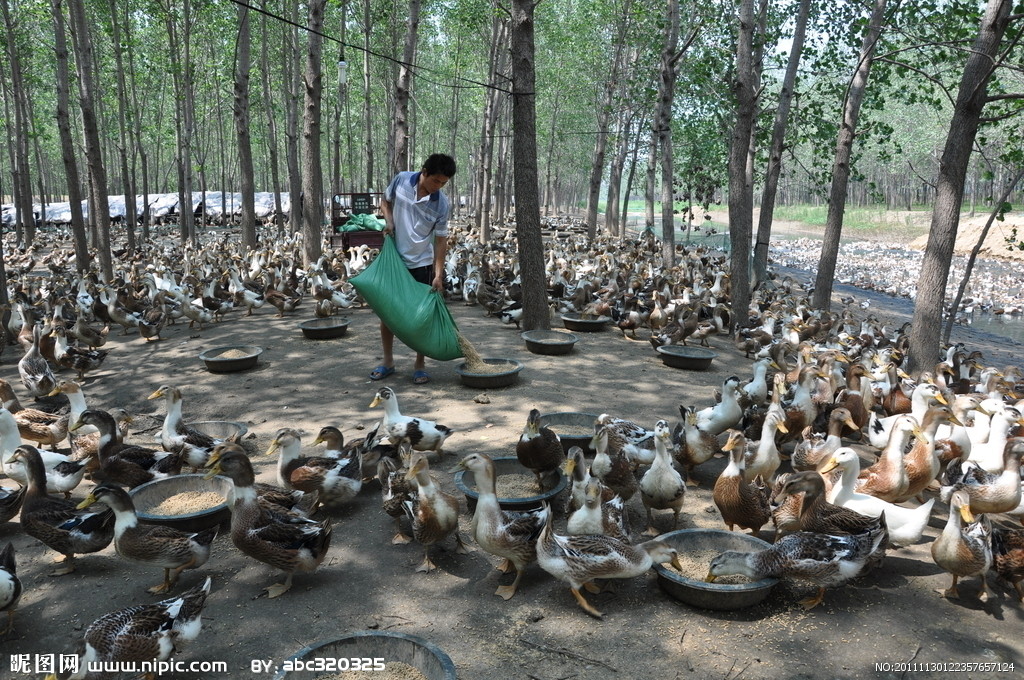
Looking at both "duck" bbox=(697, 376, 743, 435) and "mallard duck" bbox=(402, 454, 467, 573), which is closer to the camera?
"mallard duck" bbox=(402, 454, 467, 573)

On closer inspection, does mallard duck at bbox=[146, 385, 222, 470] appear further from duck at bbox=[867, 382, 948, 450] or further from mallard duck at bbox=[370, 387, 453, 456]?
duck at bbox=[867, 382, 948, 450]

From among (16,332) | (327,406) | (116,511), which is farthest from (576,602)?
(16,332)

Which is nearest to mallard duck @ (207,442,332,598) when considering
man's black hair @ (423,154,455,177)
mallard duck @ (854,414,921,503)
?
man's black hair @ (423,154,455,177)

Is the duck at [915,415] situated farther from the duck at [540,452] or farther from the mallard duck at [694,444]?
the duck at [540,452]

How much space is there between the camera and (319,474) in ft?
17.3

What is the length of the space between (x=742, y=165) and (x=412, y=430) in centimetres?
793

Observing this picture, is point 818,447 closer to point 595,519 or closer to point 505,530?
point 595,519

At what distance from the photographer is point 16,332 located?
10898 millimetres

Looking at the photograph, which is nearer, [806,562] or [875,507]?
[806,562]

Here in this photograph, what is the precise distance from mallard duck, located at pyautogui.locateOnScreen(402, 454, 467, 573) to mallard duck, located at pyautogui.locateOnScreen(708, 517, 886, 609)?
1749mm

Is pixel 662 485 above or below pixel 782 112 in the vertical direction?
below

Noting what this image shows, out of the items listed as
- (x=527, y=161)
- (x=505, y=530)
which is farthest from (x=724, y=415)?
(x=527, y=161)

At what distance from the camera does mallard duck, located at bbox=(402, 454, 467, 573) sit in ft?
14.9

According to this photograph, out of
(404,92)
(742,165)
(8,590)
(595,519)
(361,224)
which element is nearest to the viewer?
(8,590)
